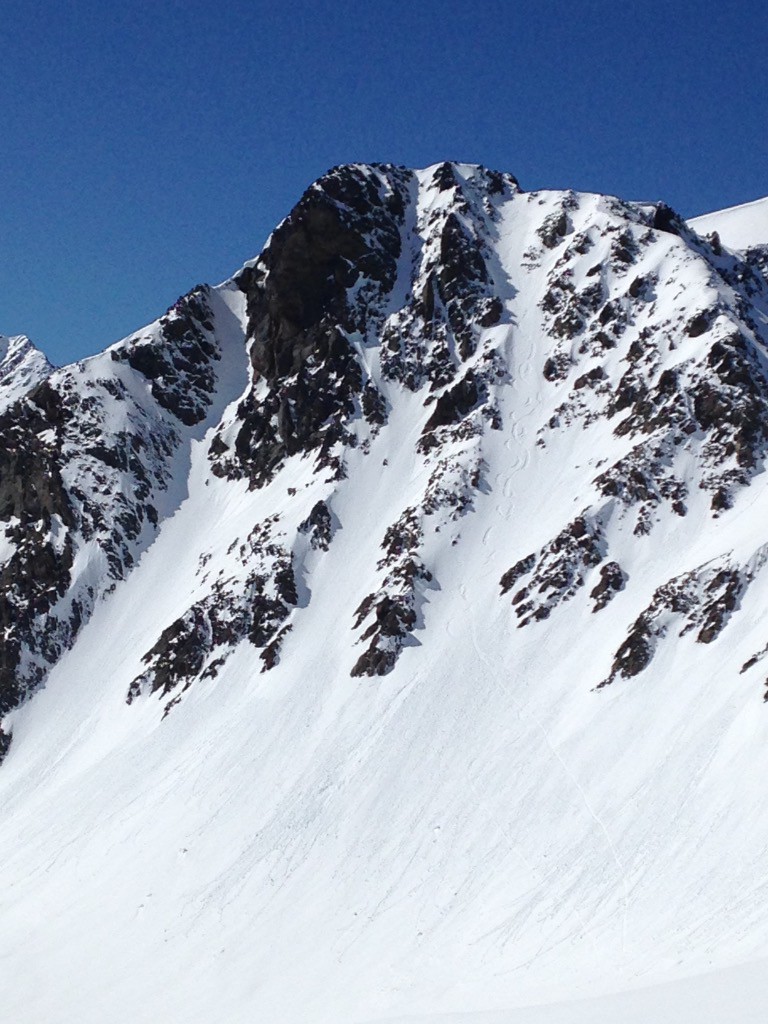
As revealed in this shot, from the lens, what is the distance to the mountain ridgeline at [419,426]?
61875 millimetres

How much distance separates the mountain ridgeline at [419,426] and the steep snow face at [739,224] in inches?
263

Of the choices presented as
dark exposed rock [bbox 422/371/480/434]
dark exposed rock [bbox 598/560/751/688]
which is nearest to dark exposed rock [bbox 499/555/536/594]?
dark exposed rock [bbox 598/560/751/688]

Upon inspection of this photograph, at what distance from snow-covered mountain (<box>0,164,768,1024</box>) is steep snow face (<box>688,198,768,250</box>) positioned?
274 centimetres

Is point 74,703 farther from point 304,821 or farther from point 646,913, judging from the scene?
point 646,913

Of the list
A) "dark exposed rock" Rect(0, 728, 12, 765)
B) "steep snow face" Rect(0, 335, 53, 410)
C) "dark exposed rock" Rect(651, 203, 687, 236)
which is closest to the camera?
"dark exposed rock" Rect(0, 728, 12, 765)

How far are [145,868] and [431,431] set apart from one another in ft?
131

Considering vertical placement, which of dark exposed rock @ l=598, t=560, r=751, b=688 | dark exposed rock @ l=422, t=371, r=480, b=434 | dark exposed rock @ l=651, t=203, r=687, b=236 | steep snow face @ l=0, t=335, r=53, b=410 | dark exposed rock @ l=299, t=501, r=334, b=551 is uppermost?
steep snow face @ l=0, t=335, r=53, b=410

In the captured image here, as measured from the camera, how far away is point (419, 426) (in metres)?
80.9

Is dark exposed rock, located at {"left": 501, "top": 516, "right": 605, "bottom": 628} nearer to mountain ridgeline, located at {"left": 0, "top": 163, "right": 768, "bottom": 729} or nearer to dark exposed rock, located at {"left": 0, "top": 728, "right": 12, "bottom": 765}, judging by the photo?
mountain ridgeline, located at {"left": 0, "top": 163, "right": 768, "bottom": 729}

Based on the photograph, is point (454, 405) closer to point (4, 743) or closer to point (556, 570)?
point (556, 570)

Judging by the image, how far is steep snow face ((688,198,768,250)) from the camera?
343ft

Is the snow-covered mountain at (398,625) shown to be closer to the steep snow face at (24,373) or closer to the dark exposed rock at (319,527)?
the dark exposed rock at (319,527)

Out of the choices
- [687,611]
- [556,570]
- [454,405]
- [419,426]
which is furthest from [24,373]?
[687,611]

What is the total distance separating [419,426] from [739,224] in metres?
55.3
